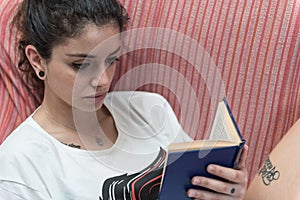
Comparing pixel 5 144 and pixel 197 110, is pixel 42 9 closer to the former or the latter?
pixel 5 144

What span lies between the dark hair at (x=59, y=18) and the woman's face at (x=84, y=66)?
15 mm

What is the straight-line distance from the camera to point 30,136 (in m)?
1.18

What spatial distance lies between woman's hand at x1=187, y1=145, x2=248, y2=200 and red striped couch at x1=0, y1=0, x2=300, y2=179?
0.36m

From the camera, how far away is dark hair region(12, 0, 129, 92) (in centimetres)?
111

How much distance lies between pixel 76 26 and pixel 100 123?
317 mm

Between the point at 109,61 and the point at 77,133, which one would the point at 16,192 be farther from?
the point at 109,61

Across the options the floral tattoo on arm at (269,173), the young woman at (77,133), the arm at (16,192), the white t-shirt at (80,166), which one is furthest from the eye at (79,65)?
the floral tattoo on arm at (269,173)

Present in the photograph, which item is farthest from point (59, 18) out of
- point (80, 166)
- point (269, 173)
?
point (269, 173)

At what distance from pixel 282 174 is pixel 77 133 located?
19.9 inches

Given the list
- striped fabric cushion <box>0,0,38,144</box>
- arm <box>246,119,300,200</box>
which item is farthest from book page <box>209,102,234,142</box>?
striped fabric cushion <box>0,0,38,144</box>

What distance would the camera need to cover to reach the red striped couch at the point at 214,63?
55.6 inches

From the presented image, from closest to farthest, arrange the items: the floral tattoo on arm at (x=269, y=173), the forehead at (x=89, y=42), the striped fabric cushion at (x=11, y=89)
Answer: the forehead at (x=89, y=42), the floral tattoo on arm at (x=269, y=173), the striped fabric cushion at (x=11, y=89)

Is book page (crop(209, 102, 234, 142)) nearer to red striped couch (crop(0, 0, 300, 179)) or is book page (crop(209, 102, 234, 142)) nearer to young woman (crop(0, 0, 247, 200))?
young woman (crop(0, 0, 247, 200))

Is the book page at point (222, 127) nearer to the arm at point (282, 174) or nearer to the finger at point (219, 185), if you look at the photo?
the finger at point (219, 185)
